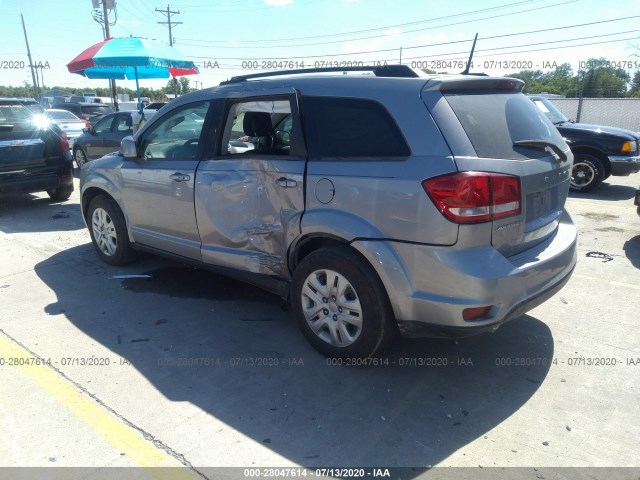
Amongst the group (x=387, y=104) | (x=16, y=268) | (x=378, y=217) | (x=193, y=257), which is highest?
(x=387, y=104)

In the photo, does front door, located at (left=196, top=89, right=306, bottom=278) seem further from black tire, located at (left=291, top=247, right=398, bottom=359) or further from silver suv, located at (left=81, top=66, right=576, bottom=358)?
black tire, located at (left=291, top=247, right=398, bottom=359)

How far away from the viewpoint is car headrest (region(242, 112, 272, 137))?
4.04 m

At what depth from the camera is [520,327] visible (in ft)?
13.1

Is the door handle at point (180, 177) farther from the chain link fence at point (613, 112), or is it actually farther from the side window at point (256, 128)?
the chain link fence at point (613, 112)

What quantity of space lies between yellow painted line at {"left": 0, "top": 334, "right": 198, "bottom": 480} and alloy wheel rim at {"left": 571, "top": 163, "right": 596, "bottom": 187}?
9.02 metres

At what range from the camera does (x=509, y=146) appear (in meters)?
3.07

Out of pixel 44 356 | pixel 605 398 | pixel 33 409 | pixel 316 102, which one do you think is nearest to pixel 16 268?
pixel 44 356

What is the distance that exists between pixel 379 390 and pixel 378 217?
112 centimetres

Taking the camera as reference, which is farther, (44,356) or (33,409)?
(44,356)

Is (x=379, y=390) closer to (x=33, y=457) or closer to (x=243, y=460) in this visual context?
(x=243, y=460)

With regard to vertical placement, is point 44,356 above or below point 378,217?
below

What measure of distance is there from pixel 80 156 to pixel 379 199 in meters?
12.4

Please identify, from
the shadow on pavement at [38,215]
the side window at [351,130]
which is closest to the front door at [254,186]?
the side window at [351,130]

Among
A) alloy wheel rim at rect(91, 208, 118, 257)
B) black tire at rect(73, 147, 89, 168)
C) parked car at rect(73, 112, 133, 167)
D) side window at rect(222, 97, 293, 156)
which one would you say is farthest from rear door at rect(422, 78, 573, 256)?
black tire at rect(73, 147, 89, 168)
